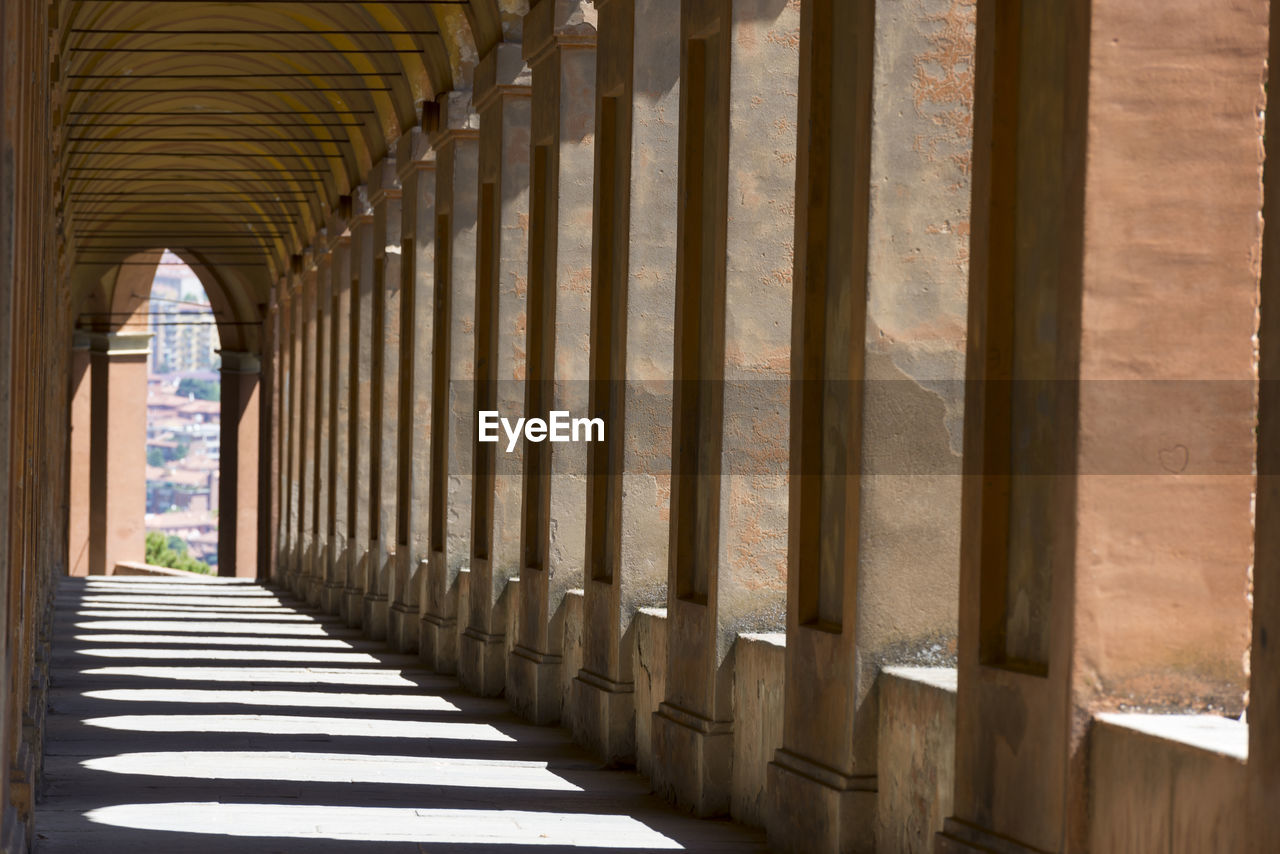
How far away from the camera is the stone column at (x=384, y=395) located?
2245 centimetres

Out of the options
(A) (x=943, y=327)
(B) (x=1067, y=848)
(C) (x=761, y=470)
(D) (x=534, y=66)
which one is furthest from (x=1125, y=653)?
(D) (x=534, y=66)

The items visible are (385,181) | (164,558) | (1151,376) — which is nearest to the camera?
(1151,376)

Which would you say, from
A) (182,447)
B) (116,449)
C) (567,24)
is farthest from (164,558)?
(182,447)

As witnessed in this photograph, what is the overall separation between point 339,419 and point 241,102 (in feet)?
24.2

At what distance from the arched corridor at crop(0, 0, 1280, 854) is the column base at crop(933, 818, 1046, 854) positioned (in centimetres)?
2

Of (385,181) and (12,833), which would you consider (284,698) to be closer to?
(12,833)

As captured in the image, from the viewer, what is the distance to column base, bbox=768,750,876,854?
7.71 meters

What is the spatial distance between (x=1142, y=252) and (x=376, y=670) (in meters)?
12.8

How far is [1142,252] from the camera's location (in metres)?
5.96

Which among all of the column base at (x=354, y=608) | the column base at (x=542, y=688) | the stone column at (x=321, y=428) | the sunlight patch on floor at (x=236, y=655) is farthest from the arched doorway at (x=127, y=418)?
the column base at (x=542, y=688)

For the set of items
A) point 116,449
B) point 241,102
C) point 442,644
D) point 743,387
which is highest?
point 241,102

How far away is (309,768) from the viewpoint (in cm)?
1077

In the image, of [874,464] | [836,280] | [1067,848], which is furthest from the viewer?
[836,280]

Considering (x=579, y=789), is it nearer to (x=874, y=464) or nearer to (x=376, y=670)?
(x=874, y=464)
